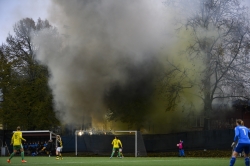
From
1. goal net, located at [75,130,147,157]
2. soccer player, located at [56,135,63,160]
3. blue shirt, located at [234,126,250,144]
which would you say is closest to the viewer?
blue shirt, located at [234,126,250,144]

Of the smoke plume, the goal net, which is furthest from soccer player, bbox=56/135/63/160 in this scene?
the smoke plume

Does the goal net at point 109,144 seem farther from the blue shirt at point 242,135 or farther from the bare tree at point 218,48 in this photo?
the blue shirt at point 242,135

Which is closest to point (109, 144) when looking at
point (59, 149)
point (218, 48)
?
point (59, 149)

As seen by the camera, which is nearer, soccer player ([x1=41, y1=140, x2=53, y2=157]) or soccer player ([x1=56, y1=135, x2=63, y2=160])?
soccer player ([x1=56, y1=135, x2=63, y2=160])

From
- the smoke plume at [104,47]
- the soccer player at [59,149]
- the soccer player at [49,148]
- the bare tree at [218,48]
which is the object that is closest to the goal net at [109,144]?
the smoke plume at [104,47]

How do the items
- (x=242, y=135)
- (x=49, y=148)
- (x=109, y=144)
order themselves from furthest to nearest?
(x=49, y=148) < (x=109, y=144) < (x=242, y=135)

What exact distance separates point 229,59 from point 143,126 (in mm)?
10374

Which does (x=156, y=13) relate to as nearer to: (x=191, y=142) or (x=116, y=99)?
(x=116, y=99)

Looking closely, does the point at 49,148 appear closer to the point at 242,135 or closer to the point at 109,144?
the point at 109,144

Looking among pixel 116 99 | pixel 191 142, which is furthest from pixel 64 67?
pixel 191 142

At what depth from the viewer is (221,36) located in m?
45.7

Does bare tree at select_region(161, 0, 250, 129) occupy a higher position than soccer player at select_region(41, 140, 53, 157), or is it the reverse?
bare tree at select_region(161, 0, 250, 129)

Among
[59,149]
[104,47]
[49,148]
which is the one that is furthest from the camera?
[49,148]

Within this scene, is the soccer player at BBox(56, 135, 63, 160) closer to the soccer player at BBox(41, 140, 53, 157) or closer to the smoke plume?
the smoke plume
